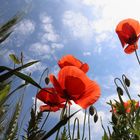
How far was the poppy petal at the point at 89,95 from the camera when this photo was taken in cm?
136

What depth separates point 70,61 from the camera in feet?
6.03

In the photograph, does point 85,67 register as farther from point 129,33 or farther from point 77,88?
point 129,33

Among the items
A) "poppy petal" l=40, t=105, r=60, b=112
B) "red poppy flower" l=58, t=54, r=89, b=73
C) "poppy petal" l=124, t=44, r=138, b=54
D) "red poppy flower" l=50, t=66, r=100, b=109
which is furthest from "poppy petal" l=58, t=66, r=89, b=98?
"poppy petal" l=124, t=44, r=138, b=54

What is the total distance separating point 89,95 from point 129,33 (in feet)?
5.29

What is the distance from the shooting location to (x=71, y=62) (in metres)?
1.83

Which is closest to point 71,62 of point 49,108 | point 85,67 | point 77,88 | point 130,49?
point 85,67

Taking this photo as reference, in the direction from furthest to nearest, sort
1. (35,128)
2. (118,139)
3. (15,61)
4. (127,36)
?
(127,36)
(118,139)
(15,61)
(35,128)

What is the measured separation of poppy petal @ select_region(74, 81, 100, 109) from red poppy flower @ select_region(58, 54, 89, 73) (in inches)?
14.7

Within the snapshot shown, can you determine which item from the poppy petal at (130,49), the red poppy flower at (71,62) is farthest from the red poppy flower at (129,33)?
the red poppy flower at (71,62)

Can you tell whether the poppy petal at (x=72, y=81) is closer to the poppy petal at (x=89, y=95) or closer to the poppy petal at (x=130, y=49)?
the poppy petal at (x=89, y=95)

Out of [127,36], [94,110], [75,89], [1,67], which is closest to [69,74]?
[75,89]

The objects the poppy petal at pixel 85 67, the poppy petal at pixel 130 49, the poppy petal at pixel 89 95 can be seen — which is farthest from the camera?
the poppy petal at pixel 130 49

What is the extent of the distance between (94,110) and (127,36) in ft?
2.64

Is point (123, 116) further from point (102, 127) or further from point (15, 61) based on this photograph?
point (15, 61)
